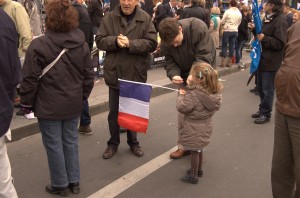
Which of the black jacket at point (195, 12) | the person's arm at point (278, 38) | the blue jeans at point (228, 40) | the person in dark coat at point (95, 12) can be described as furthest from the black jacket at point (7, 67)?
the blue jeans at point (228, 40)

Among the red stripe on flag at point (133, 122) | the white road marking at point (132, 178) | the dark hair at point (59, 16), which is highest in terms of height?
the dark hair at point (59, 16)

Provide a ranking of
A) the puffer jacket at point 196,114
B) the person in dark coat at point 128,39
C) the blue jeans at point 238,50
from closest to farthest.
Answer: the puffer jacket at point 196,114
the person in dark coat at point 128,39
the blue jeans at point 238,50

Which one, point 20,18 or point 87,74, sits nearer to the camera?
point 87,74

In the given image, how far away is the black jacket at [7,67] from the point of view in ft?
8.05

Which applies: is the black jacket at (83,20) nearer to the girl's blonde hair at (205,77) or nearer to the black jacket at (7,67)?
the girl's blonde hair at (205,77)

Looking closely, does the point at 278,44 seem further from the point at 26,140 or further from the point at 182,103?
the point at 26,140

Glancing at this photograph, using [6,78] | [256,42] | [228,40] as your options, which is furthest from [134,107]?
[228,40]

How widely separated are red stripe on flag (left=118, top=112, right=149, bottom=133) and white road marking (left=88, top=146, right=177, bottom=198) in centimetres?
43

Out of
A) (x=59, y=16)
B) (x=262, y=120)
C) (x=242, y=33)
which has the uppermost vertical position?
(x=59, y=16)

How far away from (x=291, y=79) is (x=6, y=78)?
193 cm

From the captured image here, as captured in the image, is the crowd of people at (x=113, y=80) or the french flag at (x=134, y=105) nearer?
the crowd of people at (x=113, y=80)

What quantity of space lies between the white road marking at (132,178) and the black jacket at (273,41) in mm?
2155

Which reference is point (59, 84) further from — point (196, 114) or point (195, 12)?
point (195, 12)

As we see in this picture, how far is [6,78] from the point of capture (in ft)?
8.30
